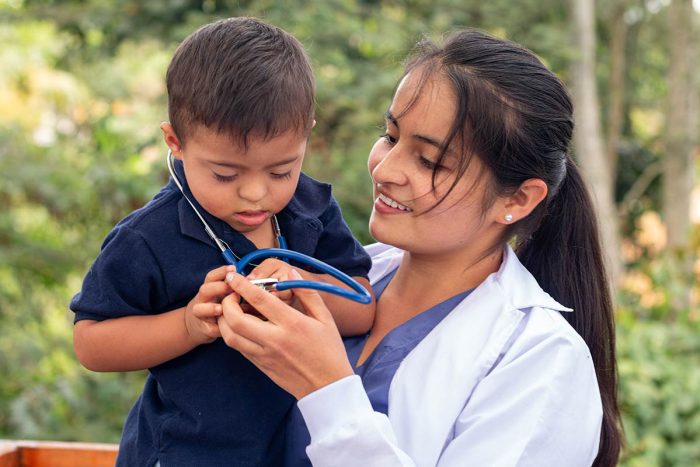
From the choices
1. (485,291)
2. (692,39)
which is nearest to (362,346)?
(485,291)

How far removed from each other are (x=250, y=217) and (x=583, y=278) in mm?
786

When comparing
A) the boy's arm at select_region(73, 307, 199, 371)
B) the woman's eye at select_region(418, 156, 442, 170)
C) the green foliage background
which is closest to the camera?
the boy's arm at select_region(73, 307, 199, 371)

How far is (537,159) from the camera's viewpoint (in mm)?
1879

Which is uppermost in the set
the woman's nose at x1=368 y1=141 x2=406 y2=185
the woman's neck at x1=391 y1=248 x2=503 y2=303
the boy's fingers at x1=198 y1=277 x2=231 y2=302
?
the woman's nose at x1=368 y1=141 x2=406 y2=185

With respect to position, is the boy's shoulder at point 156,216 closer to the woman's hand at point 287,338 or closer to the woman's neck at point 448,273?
the woman's hand at point 287,338

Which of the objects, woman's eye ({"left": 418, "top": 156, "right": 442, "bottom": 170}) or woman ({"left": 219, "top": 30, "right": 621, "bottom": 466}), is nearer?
woman ({"left": 219, "top": 30, "right": 621, "bottom": 466})

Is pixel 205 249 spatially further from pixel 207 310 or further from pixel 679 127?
pixel 679 127

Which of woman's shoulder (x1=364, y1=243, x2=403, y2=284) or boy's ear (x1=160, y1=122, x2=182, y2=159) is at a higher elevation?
boy's ear (x1=160, y1=122, x2=182, y2=159)

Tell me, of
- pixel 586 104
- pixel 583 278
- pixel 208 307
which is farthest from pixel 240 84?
pixel 586 104

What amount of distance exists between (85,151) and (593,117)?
130 inches

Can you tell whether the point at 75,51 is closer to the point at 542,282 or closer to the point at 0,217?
the point at 0,217

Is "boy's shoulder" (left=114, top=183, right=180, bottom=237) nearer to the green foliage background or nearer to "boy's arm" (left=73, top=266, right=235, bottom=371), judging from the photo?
"boy's arm" (left=73, top=266, right=235, bottom=371)

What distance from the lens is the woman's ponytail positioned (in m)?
2.03

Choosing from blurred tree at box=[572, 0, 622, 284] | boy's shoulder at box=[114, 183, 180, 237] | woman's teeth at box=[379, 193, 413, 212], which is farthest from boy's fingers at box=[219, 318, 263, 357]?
blurred tree at box=[572, 0, 622, 284]
